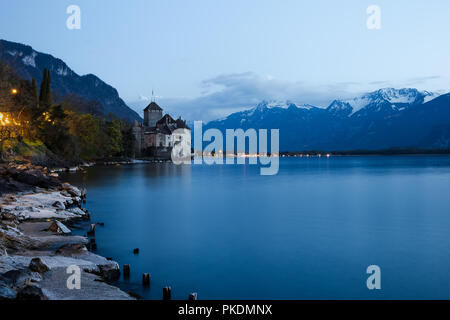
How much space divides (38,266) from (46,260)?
1.06m

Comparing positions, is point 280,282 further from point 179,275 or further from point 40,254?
point 40,254

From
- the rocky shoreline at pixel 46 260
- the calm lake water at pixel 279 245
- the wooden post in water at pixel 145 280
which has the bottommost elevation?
the calm lake water at pixel 279 245

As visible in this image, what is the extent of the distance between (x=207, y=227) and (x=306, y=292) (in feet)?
36.0

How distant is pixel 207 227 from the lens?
21547 millimetres

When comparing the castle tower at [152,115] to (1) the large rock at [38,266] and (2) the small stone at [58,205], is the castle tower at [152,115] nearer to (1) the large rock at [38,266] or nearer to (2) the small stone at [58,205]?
(2) the small stone at [58,205]

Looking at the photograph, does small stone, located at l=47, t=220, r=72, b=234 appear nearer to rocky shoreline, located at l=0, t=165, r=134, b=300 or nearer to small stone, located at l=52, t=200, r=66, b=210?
rocky shoreline, located at l=0, t=165, r=134, b=300

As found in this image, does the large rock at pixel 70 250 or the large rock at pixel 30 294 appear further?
the large rock at pixel 70 250

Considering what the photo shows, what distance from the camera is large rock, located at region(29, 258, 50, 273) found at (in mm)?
9719

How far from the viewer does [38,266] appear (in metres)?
9.78

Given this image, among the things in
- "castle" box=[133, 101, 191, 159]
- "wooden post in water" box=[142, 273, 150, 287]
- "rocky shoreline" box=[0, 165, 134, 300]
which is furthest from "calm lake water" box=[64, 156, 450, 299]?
"castle" box=[133, 101, 191, 159]

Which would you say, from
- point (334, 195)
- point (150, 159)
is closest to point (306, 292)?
point (334, 195)

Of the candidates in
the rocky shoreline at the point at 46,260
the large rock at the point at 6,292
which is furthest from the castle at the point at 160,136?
the large rock at the point at 6,292

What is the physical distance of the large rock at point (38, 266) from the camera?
9719mm
